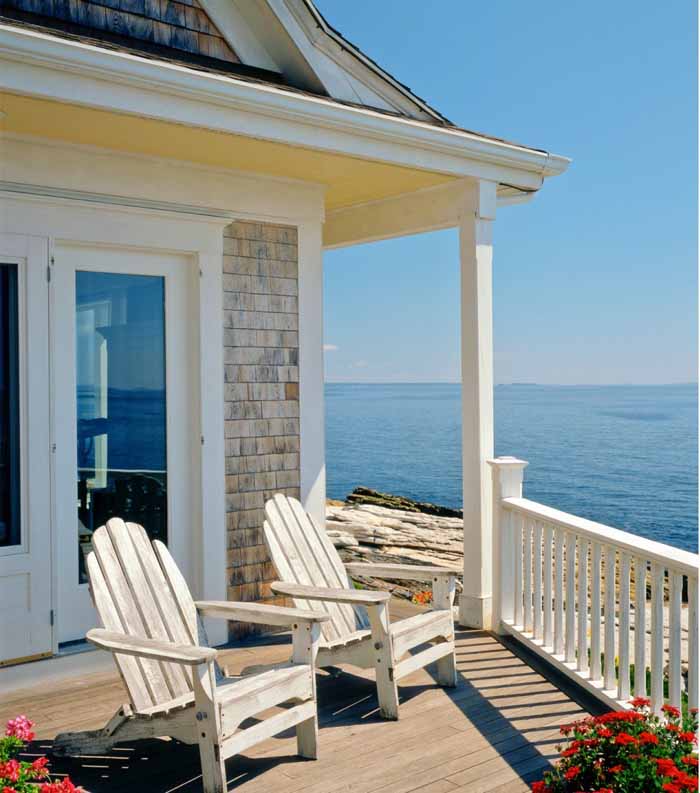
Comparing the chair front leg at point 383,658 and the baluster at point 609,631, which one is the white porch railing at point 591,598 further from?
the chair front leg at point 383,658

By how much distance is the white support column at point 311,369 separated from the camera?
5.52 meters

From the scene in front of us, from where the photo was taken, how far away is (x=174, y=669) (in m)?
3.54

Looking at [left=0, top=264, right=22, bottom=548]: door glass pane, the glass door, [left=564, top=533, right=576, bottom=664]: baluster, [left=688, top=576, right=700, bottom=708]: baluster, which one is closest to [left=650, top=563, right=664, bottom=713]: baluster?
[left=688, top=576, right=700, bottom=708]: baluster

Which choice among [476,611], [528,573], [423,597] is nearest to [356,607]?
[528,573]

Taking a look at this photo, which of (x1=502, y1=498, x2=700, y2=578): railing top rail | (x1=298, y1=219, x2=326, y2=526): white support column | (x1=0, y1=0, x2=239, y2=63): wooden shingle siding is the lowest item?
(x1=502, y1=498, x2=700, y2=578): railing top rail

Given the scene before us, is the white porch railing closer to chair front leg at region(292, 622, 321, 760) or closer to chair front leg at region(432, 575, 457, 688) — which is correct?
chair front leg at region(432, 575, 457, 688)

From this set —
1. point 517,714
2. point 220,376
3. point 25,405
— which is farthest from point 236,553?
point 517,714

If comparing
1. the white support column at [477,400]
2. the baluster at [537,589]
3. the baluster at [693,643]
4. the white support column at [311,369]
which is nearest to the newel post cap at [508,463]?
the white support column at [477,400]

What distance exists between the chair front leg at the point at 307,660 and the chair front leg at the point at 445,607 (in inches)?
37.0

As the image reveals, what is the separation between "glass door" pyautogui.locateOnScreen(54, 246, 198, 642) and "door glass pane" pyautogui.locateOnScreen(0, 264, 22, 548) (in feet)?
0.73

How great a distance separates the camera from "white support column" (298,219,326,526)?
5.52 m

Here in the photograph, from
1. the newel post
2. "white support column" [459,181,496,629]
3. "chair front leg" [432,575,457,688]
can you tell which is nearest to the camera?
"chair front leg" [432,575,457,688]

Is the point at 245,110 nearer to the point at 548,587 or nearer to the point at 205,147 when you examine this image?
the point at 205,147

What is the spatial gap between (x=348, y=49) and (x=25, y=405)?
8.93 ft
